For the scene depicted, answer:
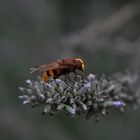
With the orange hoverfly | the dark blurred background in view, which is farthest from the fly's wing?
the dark blurred background

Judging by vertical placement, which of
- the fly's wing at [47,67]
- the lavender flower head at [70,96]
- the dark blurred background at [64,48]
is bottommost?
the lavender flower head at [70,96]

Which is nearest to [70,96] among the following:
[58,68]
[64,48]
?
[58,68]

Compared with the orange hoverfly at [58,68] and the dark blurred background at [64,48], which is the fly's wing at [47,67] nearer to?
the orange hoverfly at [58,68]

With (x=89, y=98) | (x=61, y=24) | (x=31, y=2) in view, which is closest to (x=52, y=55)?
(x=61, y=24)

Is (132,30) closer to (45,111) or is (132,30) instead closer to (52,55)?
(52,55)

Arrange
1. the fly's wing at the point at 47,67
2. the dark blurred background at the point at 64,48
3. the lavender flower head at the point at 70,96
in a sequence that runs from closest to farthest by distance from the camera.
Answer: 1. the lavender flower head at the point at 70,96
2. the fly's wing at the point at 47,67
3. the dark blurred background at the point at 64,48

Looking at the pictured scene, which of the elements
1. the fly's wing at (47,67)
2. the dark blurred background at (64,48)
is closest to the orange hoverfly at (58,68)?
the fly's wing at (47,67)

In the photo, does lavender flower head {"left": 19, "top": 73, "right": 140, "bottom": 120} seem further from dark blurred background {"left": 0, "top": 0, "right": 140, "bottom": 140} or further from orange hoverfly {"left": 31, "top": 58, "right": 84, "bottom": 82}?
dark blurred background {"left": 0, "top": 0, "right": 140, "bottom": 140}
